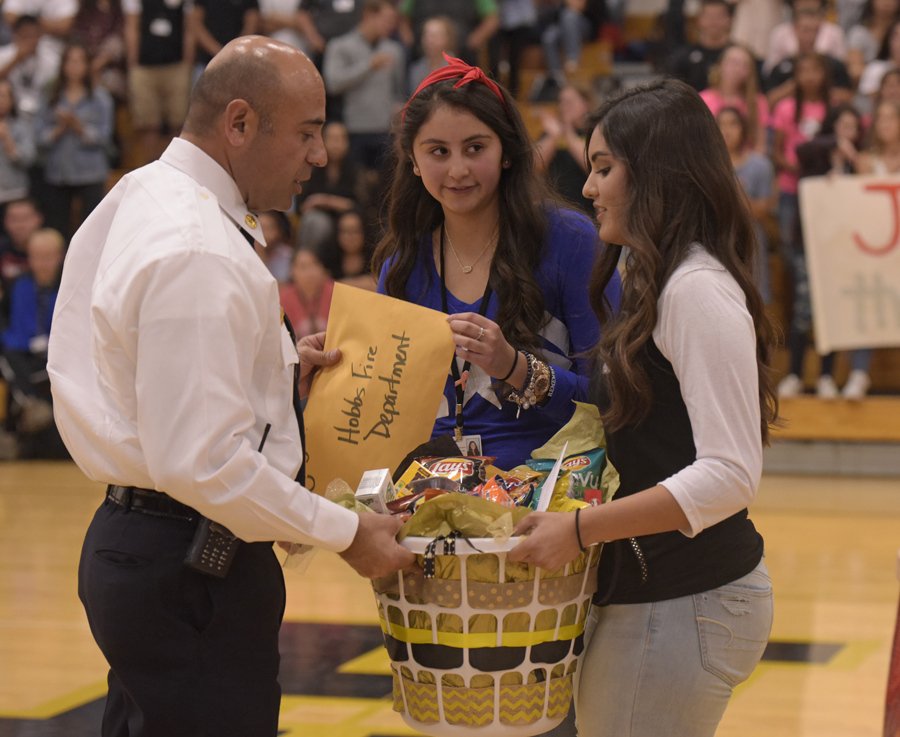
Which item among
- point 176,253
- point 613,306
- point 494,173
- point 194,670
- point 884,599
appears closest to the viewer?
point 176,253

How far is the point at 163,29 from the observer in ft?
30.1

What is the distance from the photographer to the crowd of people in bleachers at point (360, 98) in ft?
24.2

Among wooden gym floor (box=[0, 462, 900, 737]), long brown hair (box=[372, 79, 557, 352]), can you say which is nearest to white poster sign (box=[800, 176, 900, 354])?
wooden gym floor (box=[0, 462, 900, 737])

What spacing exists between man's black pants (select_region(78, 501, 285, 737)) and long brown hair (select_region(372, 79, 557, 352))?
29.2 inches

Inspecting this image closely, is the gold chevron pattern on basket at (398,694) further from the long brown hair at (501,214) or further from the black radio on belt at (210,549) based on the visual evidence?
the long brown hair at (501,214)

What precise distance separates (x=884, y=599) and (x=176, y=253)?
12.5 ft

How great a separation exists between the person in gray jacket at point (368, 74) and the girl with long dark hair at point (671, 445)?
690 centimetres

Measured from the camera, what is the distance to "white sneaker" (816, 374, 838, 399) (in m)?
7.32

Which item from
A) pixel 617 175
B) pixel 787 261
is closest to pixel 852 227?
pixel 787 261

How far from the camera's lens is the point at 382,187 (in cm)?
259

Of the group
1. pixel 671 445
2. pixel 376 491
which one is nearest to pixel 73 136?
pixel 376 491

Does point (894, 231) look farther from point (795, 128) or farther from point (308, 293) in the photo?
point (308, 293)

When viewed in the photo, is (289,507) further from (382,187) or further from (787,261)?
(787,261)

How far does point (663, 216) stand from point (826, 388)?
5.99 meters
